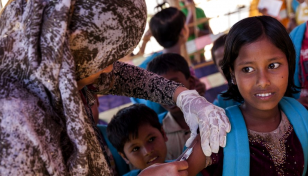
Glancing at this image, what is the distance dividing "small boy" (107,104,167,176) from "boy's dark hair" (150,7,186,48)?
1097mm

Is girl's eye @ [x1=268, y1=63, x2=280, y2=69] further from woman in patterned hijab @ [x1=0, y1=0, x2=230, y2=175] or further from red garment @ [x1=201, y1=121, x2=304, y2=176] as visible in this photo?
woman in patterned hijab @ [x1=0, y1=0, x2=230, y2=175]

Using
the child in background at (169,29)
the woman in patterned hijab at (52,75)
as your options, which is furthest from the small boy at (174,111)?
the woman in patterned hijab at (52,75)

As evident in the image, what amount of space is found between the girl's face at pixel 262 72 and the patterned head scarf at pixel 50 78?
62 cm

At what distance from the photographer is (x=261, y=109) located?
61.2 inches

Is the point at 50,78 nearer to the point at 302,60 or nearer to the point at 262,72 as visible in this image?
the point at 262,72

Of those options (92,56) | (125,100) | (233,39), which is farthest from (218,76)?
(92,56)

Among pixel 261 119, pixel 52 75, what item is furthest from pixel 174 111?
pixel 52 75

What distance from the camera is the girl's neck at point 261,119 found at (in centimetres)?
159

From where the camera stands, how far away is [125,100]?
4051 millimetres

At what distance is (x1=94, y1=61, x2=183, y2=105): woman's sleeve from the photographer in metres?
1.66

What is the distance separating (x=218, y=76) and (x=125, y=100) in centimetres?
114

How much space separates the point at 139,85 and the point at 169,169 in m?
0.53

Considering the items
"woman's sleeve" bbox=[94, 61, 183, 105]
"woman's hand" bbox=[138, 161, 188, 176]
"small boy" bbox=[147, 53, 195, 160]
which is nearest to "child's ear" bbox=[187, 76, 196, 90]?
"small boy" bbox=[147, 53, 195, 160]

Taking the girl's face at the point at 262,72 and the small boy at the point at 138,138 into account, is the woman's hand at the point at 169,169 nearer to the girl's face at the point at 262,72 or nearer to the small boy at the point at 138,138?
the girl's face at the point at 262,72
